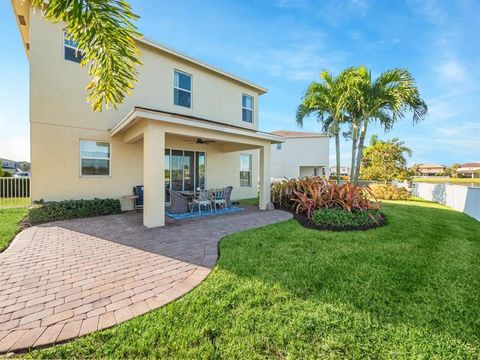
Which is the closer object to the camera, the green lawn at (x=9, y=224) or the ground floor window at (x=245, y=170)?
the green lawn at (x=9, y=224)

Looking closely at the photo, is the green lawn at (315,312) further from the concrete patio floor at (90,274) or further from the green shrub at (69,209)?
the green shrub at (69,209)

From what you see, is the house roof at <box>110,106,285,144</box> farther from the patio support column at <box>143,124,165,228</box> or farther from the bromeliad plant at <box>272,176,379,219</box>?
the bromeliad plant at <box>272,176,379,219</box>

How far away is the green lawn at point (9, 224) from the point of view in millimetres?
5659

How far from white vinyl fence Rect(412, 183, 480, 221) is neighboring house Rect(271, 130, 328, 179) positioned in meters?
11.2

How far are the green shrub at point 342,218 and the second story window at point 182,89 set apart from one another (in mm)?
8448

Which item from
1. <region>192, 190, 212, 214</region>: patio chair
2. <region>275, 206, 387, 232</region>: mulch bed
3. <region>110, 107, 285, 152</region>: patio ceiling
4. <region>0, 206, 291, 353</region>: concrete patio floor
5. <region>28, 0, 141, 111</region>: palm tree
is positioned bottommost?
<region>0, 206, 291, 353</region>: concrete patio floor

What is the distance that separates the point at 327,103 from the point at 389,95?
268cm

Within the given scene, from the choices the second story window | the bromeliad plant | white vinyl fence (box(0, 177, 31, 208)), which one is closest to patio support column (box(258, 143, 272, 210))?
the bromeliad plant

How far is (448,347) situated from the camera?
2.36 metres

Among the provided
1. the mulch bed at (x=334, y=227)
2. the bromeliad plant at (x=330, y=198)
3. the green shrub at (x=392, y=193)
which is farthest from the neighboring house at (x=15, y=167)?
the green shrub at (x=392, y=193)

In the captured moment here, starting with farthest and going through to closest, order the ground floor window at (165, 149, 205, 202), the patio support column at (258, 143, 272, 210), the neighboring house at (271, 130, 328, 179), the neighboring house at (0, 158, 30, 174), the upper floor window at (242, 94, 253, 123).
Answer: the neighboring house at (0, 158, 30, 174)
the neighboring house at (271, 130, 328, 179)
the upper floor window at (242, 94, 253, 123)
the ground floor window at (165, 149, 205, 202)
the patio support column at (258, 143, 272, 210)

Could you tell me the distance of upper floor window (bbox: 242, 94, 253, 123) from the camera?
14.1 metres

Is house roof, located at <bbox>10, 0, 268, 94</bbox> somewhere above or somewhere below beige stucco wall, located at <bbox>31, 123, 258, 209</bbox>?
above

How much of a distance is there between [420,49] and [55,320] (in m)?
14.6
